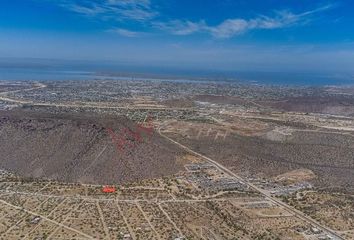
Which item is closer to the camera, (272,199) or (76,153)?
(272,199)

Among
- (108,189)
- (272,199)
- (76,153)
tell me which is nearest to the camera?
(272,199)

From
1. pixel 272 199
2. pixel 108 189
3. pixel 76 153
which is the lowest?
pixel 108 189

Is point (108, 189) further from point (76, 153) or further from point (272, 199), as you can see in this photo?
point (272, 199)

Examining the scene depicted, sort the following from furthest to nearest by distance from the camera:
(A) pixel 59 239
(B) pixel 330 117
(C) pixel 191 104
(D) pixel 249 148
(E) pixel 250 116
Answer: (C) pixel 191 104
(B) pixel 330 117
(E) pixel 250 116
(D) pixel 249 148
(A) pixel 59 239

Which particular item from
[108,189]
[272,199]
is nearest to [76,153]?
[108,189]

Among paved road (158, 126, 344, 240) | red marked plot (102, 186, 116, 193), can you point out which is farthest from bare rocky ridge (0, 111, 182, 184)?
paved road (158, 126, 344, 240)

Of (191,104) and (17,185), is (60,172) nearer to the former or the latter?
(17,185)

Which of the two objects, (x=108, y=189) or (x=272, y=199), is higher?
(x=272, y=199)

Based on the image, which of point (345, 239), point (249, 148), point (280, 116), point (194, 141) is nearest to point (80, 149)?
point (194, 141)
